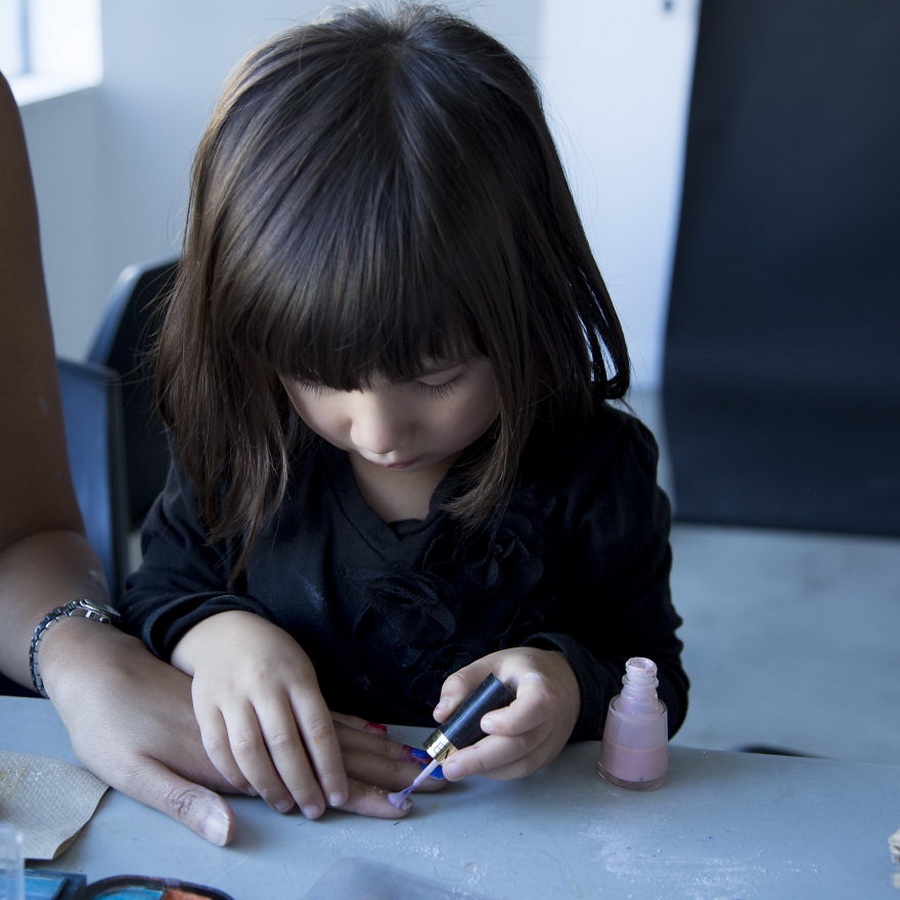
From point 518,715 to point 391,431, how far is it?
18 centimetres

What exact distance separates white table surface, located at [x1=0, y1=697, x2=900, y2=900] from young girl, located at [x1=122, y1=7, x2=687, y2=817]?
0.03 m

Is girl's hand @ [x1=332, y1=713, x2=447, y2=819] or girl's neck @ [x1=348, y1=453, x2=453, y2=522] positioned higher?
girl's neck @ [x1=348, y1=453, x2=453, y2=522]

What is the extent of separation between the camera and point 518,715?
0.65 m

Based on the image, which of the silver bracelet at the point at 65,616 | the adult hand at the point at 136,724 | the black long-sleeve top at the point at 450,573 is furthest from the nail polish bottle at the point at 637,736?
the silver bracelet at the point at 65,616

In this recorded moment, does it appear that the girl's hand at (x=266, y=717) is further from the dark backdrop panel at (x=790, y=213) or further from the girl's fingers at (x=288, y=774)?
the dark backdrop panel at (x=790, y=213)

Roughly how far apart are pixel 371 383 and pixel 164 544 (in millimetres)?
299

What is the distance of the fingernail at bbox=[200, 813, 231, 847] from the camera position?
0.62 metres

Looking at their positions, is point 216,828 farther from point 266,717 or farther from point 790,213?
point 790,213

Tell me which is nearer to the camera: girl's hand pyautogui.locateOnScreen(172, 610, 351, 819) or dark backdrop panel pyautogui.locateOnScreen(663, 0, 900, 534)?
girl's hand pyautogui.locateOnScreen(172, 610, 351, 819)

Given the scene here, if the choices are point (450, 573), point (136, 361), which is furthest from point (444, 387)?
point (136, 361)

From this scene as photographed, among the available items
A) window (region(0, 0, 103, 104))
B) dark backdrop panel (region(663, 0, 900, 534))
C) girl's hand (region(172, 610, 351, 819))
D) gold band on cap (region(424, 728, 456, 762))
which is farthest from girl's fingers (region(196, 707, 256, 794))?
window (region(0, 0, 103, 104))

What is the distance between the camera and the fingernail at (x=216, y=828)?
62cm

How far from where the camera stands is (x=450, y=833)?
0.64 metres

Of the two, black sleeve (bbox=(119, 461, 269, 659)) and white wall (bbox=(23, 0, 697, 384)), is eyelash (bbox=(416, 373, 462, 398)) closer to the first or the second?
black sleeve (bbox=(119, 461, 269, 659))
